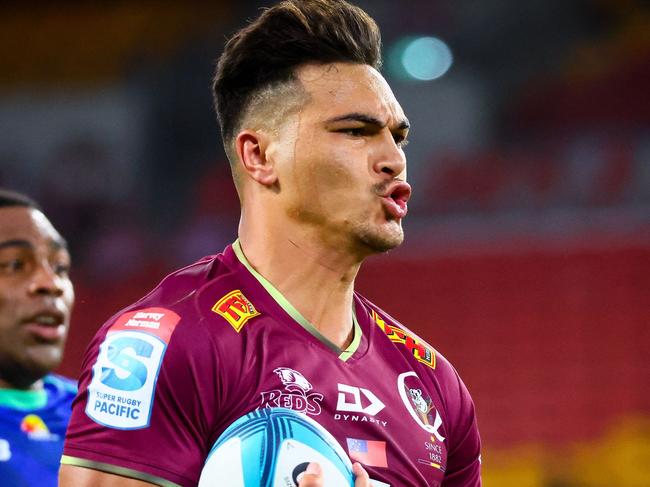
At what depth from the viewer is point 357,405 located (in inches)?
89.7

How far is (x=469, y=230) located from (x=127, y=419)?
332 inches

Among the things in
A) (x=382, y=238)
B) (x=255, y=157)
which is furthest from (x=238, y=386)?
(x=255, y=157)

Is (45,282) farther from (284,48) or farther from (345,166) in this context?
(345,166)

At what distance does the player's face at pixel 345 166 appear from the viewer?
2.33 metres

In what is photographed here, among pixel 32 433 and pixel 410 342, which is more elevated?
pixel 410 342

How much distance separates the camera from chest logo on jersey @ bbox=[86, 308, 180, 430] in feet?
6.76

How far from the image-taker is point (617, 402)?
8844 millimetres

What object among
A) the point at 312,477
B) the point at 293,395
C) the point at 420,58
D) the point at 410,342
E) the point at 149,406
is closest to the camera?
the point at 312,477

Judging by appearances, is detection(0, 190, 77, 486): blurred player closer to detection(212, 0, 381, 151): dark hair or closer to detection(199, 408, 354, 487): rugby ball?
detection(212, 0, 381, 151): dark hair

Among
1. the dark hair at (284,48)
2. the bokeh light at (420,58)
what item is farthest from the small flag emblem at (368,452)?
the bokeh light at (420,58)

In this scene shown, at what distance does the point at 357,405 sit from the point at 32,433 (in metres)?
1.61

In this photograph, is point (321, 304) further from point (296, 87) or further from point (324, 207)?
point (296, 87)

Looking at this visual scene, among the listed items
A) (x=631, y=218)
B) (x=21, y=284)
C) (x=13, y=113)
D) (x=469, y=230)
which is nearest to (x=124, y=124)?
(x=13, y=113)

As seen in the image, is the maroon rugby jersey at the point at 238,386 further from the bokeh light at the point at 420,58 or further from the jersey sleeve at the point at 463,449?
the bokeh light at the point at 420,58
